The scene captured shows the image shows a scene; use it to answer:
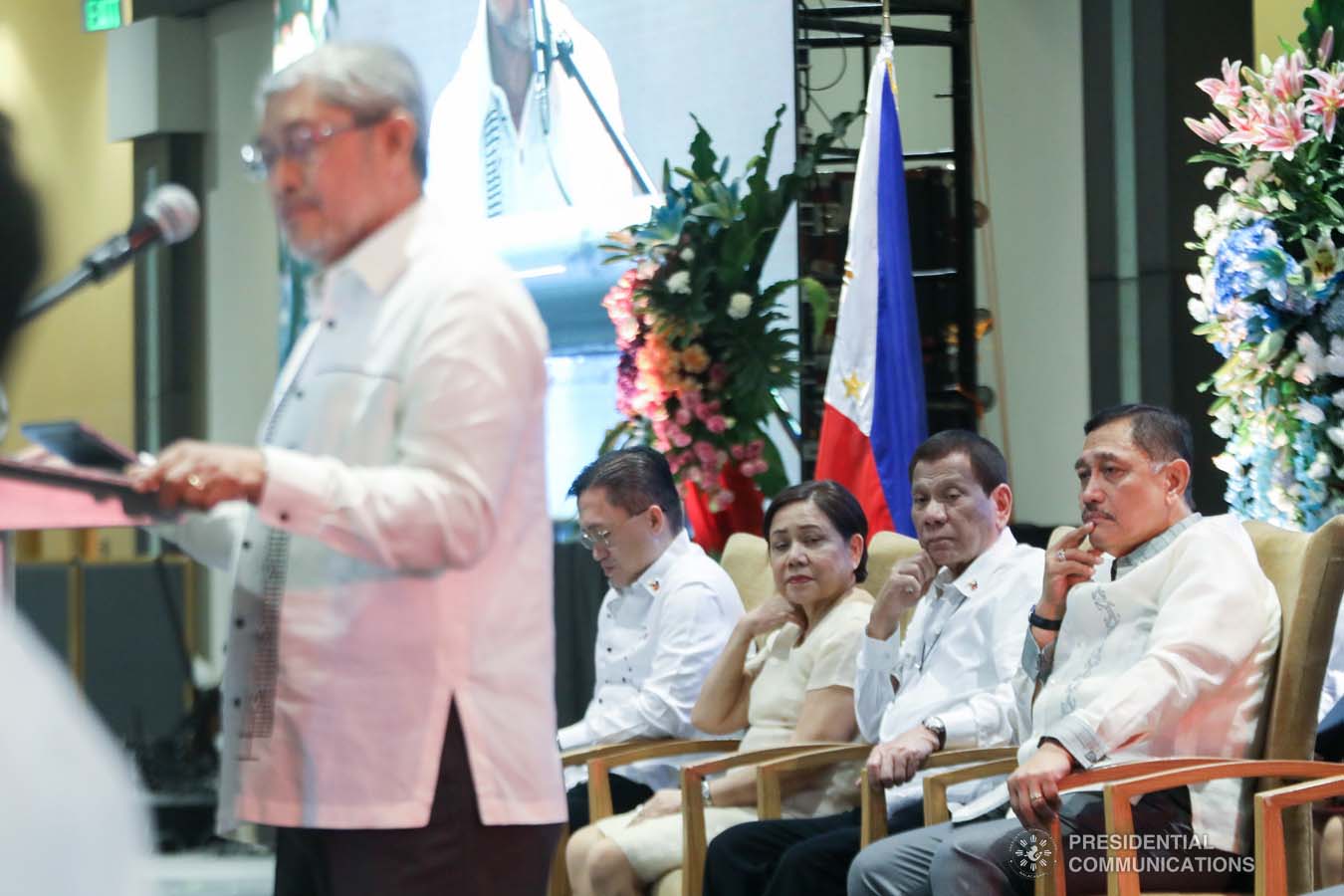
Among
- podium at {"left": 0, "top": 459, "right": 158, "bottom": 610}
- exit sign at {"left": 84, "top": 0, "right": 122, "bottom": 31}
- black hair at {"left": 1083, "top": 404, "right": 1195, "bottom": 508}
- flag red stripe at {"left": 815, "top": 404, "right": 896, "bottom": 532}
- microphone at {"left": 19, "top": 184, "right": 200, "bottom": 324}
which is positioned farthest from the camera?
exit sign at {"left": 84, "top": 0, "right": 122, "bottom": 31}

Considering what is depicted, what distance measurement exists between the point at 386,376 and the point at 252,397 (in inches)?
316

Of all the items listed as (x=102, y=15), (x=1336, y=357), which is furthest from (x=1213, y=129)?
(x=102, y=15)

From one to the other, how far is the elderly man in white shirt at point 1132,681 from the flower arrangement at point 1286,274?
0.38 m

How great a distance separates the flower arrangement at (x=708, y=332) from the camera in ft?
15.4

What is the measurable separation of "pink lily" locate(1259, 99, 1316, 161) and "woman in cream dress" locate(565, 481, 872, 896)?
98cm

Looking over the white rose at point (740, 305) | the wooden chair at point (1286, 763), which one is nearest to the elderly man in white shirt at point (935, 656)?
the wooden chair at point (1286, 763)

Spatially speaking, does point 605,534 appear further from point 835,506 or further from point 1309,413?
point 1309,413

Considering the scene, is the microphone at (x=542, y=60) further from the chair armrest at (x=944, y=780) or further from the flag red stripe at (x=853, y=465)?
the chair armrest at (x=944, y=780)

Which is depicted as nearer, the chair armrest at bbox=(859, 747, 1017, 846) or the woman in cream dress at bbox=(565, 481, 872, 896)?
the chair armrest at bbox=(859, 747, 1017, 846)

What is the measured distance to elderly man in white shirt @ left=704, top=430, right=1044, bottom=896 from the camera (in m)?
3.07

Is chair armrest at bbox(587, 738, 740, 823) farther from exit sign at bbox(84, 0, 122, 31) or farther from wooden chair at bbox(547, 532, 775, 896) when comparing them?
exit sign at bbox(84, 0, 122, 31)

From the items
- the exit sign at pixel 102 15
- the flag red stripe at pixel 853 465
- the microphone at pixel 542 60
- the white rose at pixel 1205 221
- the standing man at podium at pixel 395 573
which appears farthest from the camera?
the exit sign at pixel 102 15

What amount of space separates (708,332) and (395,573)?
3237mm

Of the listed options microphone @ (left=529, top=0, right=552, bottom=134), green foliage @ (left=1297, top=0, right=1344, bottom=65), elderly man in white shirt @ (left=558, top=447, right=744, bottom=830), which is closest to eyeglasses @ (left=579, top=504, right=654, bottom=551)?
elderly man in white shirt @ (left=558, top=447, right=744, bottom=830)
